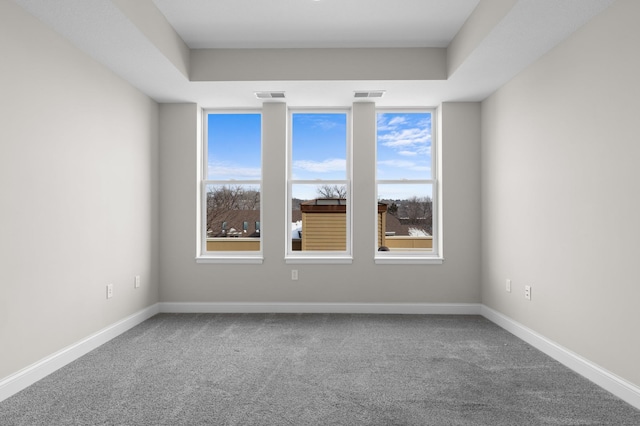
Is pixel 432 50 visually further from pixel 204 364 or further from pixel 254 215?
pixel 204 364

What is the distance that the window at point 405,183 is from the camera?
15.6 feet

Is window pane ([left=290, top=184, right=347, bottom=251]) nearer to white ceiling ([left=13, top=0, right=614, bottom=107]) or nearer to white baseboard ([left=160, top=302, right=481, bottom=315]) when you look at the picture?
white baseboard ([left=160, top=302, right=481, bottom=315])

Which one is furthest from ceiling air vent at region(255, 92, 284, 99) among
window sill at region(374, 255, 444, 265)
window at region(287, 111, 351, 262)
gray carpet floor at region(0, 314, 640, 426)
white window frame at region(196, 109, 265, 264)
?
gray carpet floor at region(0, 314, 640, 426)

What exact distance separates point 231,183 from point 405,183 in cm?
217

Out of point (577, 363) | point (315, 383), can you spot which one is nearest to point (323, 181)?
point (315, 383)

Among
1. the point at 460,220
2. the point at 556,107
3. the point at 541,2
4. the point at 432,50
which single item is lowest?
the point at 460,220

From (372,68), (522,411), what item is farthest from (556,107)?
(522,411)

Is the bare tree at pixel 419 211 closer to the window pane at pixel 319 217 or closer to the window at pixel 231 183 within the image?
the window pane at pixel 319 217

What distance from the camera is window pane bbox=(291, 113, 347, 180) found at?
15.8ft

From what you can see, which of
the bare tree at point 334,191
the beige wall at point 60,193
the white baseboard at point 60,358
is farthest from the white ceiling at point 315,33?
the white baseboard at point 60,358

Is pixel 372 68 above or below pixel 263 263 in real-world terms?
above

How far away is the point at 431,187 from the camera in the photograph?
4742 mm

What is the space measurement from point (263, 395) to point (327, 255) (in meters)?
2.42

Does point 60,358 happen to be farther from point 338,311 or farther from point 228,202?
point 338,311
